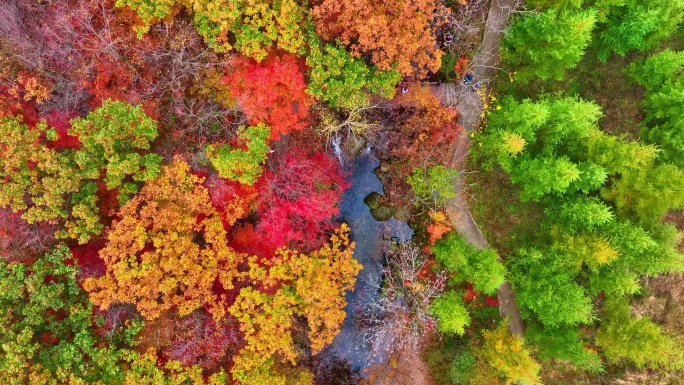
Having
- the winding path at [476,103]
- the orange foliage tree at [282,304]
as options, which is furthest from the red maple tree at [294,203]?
the winding path at [476,103]

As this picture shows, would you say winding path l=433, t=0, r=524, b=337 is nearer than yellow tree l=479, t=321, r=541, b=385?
No

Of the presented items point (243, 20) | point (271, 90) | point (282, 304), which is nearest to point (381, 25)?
point (271, 90)

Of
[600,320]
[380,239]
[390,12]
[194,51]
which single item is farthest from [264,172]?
[600,320]

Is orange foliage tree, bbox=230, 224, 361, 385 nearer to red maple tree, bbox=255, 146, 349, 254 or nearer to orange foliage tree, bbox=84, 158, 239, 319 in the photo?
red maple tree, bbox=255, 146, 349, 254

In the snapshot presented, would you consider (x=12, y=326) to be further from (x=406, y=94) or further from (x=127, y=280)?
(x=406, y=94)

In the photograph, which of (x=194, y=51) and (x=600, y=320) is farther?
(x=600, y=320)

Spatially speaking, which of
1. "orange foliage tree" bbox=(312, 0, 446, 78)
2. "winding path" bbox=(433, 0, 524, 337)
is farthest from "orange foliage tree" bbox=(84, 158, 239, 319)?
"winding path" bbox=(433, 0, 524, 337)
